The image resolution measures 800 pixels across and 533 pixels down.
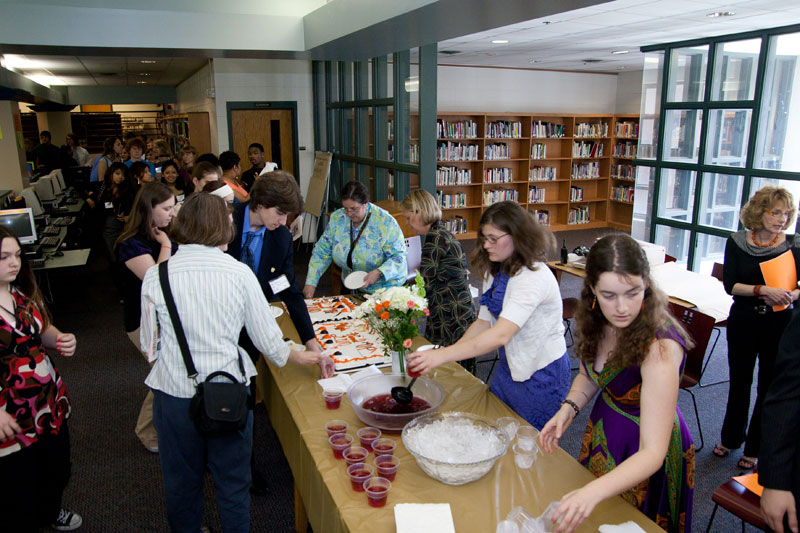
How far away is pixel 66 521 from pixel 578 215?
→ 10.5 metres

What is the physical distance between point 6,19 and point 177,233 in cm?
468

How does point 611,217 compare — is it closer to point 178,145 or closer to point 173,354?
point 178,145

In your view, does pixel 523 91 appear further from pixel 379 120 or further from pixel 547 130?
pixel 379 120

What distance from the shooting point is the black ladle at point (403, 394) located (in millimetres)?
2295

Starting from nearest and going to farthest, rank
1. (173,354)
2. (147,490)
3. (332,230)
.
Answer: (173,354), (147,490), (332,230)

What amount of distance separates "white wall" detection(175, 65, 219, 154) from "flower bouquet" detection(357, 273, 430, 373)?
23.6 feet

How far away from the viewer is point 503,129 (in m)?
10.4

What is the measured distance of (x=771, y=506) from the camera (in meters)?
1.66

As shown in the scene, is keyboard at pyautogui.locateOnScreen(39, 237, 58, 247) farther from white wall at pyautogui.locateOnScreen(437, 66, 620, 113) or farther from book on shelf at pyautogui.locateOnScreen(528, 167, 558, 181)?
book on shelf at pyautogui.locateOnScreen(528, 167, 558, 181)

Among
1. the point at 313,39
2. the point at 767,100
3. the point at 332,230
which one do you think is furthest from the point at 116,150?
the point at 767,100

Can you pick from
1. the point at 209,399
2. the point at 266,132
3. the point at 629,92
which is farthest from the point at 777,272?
the point at 629,92

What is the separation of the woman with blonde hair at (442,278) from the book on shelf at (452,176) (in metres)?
6.71

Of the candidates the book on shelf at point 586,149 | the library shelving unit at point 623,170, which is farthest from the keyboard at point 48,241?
the library shelving unit at point 623,170

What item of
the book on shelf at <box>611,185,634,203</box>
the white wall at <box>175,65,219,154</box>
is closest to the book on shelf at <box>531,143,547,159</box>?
the book on shelf at <box>611,185,634,203</box>
